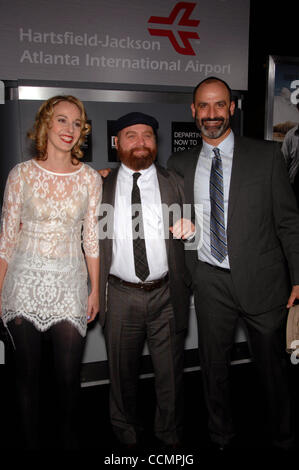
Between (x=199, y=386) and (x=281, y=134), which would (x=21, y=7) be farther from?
(x=199, y=386)

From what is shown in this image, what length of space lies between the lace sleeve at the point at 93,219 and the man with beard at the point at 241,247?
1.81ft

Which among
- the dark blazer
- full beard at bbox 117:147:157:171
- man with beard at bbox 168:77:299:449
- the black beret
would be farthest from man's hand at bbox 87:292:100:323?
the black beret

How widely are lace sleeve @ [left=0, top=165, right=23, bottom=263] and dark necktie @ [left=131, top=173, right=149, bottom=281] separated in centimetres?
59

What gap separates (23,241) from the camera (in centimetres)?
177

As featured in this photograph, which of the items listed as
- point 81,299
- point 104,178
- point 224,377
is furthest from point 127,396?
point 104,178

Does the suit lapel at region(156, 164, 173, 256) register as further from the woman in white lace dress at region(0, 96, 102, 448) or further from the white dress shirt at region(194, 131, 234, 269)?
the woman in white lace dress at region(0, 96, 102, 448)

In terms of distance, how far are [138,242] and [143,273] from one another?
170mm

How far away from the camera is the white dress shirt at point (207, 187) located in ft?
6.85

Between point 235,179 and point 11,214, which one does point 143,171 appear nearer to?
point 235,179

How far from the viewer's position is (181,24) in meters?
3.23

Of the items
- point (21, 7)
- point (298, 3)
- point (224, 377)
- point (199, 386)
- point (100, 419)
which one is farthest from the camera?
point (298, 3)

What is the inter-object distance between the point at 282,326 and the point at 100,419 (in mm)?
1443

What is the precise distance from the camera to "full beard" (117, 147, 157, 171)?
2.04 metres
